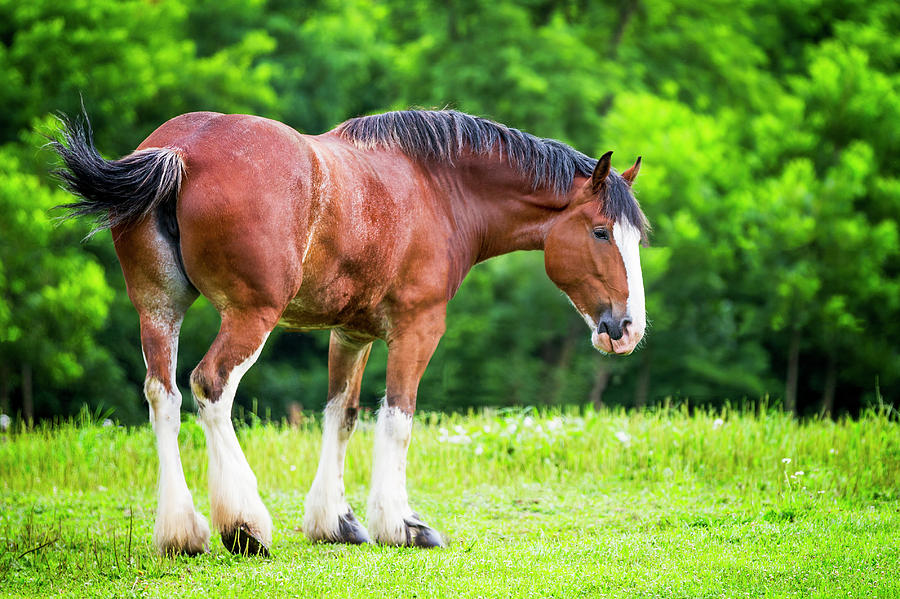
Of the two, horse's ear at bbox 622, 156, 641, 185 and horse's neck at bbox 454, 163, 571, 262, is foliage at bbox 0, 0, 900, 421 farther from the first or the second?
horse's ear at bbox 622, 156, 641, 185

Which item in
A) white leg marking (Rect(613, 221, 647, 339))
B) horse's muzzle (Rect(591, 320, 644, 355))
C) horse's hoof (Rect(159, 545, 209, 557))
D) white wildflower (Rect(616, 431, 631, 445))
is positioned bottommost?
white wildflower (Rect(616, 431, 631, 445))

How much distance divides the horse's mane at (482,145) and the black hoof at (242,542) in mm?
2447

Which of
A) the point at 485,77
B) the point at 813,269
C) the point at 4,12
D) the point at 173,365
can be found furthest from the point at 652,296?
the point at 173,365

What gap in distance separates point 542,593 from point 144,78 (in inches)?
798

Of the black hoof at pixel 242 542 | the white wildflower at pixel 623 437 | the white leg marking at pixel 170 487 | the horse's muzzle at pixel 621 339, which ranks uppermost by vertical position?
the horse's muzzle at pixel 621 339

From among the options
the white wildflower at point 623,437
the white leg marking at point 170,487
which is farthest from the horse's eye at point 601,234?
the white wildflower at point 623,437

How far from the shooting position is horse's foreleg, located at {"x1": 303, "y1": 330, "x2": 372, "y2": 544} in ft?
19.5

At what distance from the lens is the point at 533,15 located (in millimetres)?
30188

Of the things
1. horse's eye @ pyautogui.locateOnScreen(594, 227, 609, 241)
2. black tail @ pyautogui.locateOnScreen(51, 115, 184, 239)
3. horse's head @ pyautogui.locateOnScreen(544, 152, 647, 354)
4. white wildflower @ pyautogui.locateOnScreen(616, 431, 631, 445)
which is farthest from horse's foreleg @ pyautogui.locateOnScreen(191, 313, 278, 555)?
white wildflower @ pyautogui.locateOnScreen(616, 431, 631, 445)

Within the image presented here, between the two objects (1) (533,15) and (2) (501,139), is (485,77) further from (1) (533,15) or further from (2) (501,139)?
(2) (501,139)

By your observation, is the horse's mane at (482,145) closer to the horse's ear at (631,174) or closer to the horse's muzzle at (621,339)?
the horse's ear at (631,174)

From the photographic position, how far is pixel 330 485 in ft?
19.6

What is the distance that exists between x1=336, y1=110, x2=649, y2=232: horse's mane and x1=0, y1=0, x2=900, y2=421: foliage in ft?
41.1

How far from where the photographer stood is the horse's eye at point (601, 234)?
6.00 m
